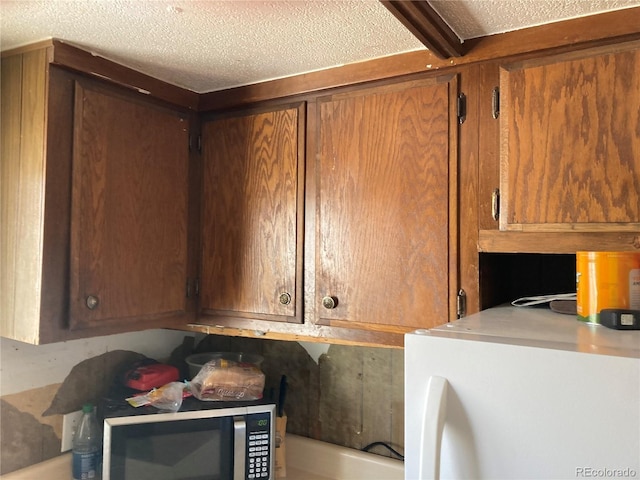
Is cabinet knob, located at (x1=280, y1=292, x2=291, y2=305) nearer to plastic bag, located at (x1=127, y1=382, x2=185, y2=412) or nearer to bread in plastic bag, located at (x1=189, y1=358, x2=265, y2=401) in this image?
bread in plastic bag, located at (x1=189, y1=358, x2=265, y2=401)

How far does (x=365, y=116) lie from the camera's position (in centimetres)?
125

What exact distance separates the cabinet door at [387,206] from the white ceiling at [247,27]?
142 mm

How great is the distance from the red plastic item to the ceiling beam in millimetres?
1216

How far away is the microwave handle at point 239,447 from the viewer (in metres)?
1.38

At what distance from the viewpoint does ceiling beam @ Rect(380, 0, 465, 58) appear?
36.0 inches

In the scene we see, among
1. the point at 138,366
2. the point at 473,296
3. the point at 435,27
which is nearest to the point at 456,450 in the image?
the point at 473,296

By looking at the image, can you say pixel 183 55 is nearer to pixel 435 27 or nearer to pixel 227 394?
pixel 435 27

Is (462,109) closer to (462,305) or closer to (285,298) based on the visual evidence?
(462,305)

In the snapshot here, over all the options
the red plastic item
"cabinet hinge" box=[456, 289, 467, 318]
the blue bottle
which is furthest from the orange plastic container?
the blue bottle

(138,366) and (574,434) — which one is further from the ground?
(574,434)

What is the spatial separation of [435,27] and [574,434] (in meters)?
0.79

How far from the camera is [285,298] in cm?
134

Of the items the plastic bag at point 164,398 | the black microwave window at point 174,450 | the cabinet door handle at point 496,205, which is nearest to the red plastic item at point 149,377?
the plastic bag at point 164,398

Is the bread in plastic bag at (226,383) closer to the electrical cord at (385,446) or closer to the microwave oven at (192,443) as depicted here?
the microwave oven at (192,443)
